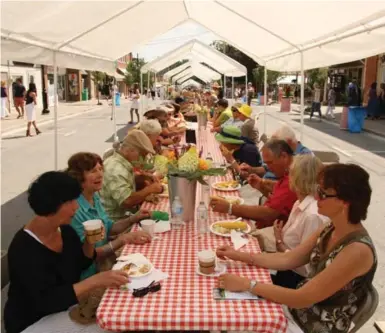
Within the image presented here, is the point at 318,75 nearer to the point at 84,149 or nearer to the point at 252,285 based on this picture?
the point at 84,149

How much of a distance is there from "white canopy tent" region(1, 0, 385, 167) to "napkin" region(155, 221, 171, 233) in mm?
2174

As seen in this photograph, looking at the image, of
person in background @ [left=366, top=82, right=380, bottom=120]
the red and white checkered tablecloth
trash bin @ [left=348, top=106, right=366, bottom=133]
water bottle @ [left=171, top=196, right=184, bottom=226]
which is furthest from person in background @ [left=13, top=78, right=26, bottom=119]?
the red and white checkered tablecloth

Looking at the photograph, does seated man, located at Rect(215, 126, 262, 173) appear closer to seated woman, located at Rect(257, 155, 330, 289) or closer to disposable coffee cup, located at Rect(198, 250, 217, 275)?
seated woman, located at Rect(257, 155, 330, 289)

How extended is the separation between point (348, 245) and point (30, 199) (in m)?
1.67

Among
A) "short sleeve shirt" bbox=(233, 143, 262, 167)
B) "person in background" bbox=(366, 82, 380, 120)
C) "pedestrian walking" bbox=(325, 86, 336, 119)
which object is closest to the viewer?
"short sleeve shirt" bbox=(233, 143, 262, 167)

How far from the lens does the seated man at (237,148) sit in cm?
543

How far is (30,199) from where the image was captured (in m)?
2.20

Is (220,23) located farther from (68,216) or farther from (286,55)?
(68,216)

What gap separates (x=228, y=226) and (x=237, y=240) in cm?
25

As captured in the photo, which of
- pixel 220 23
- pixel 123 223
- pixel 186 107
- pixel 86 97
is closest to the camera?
pixel 123 223

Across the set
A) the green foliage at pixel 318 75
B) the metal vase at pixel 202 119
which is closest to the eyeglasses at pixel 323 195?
the metal vase at pixel 202 119

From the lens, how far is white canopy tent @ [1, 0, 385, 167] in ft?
12.6

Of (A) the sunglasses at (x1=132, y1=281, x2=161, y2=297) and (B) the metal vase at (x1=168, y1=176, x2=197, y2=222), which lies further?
(B) the metal vase at (x1=168, y1=176, x2=197, y2=222)

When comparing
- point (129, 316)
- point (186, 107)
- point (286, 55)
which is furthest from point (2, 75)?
point (129, 316)
